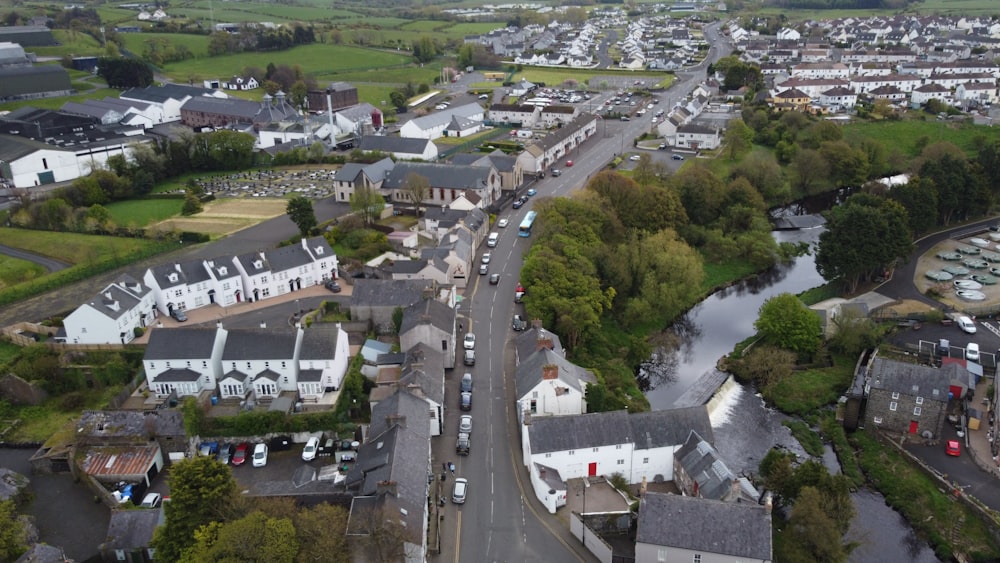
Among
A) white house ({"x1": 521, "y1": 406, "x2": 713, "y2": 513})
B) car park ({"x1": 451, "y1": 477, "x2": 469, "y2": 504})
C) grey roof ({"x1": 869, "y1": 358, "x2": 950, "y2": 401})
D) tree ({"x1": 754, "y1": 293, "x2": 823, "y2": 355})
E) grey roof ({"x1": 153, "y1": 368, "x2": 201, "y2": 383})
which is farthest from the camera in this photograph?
tree ({"x1": 754, "y1": 293, "x2": 823, "y2": 355})

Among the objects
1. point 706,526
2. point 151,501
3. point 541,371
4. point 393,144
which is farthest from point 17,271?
point 706,526

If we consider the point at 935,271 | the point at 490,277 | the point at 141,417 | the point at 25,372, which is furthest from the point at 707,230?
the point at 25,372

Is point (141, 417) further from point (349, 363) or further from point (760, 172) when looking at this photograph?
point (760, 172)

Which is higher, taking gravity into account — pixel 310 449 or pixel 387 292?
pixel 387 292

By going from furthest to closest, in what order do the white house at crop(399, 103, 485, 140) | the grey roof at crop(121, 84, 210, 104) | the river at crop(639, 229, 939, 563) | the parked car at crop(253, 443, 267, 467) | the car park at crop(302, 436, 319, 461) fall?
the grey roof at crop(121, 84, 210, 104) → the white house at crop(399, 103, 485, 140) → the car park at crop(302, 436, 319, 461) → the parked car at crop(253, 443, 267, 467) → the river at crop(639, 229, 939, 563)

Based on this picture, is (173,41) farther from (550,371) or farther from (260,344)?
(550,371)

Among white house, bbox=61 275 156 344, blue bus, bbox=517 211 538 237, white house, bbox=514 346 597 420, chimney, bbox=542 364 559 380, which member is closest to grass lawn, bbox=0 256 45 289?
white house, bbox=61 275 156 344

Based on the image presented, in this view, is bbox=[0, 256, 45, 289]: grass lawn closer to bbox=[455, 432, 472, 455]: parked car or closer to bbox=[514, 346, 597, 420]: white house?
bbox=[455, 432, 472, 455]: parked car
